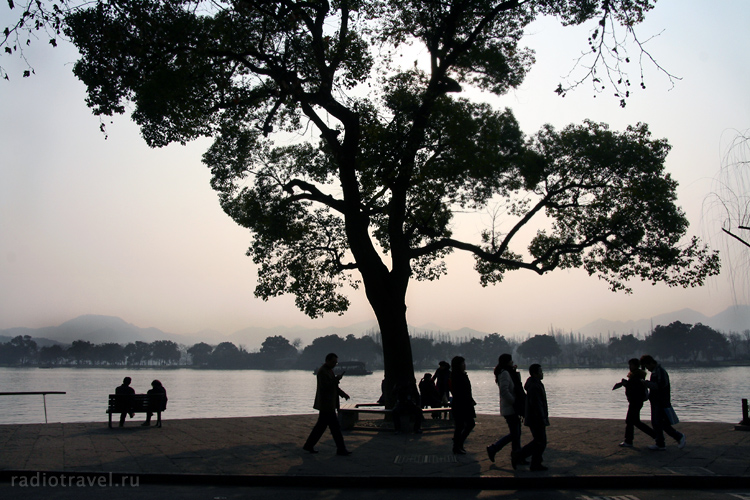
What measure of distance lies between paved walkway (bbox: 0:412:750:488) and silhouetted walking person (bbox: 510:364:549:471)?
0.78 ft

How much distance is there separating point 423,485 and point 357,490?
3.12ft

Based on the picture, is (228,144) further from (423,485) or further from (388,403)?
(423,485)

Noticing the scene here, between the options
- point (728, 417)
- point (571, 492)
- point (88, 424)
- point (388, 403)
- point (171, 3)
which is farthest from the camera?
point (728, 417)

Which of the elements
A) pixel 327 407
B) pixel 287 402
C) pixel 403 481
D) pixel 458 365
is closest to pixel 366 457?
pixel 327 407

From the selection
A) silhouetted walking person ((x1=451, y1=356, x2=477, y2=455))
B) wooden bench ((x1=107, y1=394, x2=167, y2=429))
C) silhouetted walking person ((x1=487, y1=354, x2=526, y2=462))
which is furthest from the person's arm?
wooden bench ((x1=107, y1=394, x2=167, y2=429))

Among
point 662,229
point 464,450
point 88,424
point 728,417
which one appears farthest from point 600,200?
point 728,417

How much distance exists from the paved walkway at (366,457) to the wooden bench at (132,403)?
0.50 m

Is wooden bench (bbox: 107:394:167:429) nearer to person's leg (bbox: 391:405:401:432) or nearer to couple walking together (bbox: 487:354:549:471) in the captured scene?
person's leg (bbox: 391:405:401:432)

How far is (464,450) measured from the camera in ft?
35.3

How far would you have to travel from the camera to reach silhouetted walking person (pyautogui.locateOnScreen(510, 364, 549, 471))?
9125 millimetres

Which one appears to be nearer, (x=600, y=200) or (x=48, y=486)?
(x=48, y=486)

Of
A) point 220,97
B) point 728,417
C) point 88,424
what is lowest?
point 728,417

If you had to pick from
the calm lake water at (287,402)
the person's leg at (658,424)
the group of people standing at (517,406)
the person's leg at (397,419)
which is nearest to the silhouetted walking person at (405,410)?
the person's leg at (397,419)

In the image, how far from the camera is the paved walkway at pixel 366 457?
849cm
